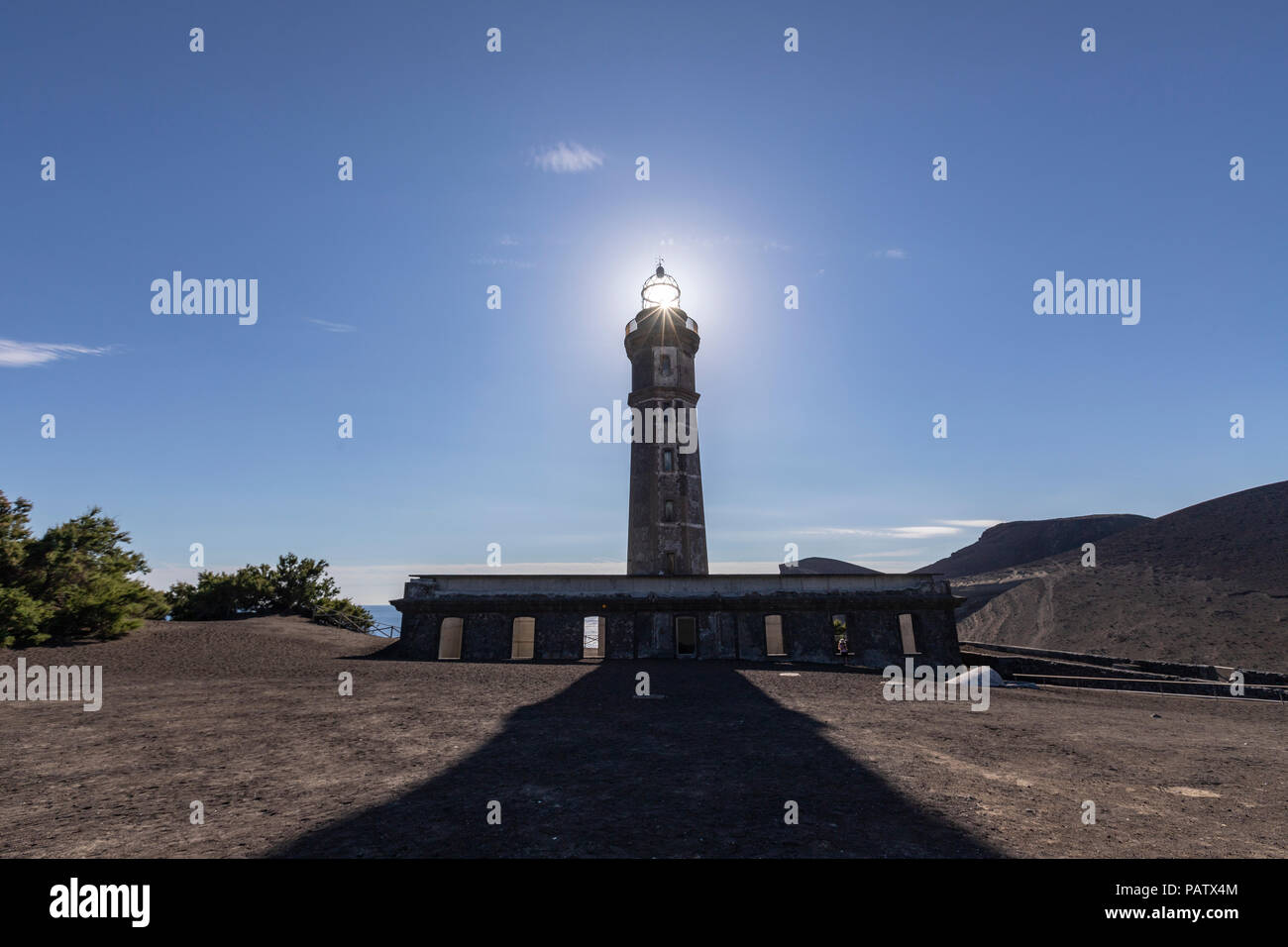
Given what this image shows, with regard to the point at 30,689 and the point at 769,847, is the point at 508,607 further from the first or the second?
the point at 769,847

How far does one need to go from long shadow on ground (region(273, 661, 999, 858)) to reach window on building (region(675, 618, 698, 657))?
12939 mm

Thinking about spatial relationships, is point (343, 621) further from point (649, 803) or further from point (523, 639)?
point (649, 803)

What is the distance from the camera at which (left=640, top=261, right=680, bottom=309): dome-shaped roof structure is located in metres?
33.3

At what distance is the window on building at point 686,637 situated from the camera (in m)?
23.1

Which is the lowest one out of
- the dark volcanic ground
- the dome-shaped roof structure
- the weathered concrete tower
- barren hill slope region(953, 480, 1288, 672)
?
barren hill slope region(953, 480, 1288, 672)

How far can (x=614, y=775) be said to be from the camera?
7.05 metres

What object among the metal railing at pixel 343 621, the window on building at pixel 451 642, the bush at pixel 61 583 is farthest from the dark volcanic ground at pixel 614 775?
the metal railing at pixel 343 621

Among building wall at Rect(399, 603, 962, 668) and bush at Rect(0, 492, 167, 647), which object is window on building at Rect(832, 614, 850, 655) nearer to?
building wall at Rect(399, 603, 962, 668)

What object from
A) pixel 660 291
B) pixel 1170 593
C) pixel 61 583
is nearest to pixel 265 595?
pixel 61 583

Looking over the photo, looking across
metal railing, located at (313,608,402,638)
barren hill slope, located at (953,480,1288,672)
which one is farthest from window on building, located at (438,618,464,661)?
barren hill slope, located at (953,480,1288,672)

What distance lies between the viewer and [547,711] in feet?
37.2

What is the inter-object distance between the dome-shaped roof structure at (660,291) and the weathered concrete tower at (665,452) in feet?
5.55
